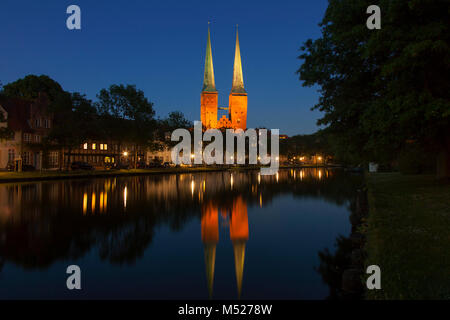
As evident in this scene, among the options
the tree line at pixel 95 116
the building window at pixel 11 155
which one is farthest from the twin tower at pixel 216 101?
the building window at pixel 11 155

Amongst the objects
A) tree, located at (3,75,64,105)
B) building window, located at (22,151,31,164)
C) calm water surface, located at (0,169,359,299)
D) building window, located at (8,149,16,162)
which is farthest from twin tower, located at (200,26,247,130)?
calm water surface, located at (0,169,359,299)

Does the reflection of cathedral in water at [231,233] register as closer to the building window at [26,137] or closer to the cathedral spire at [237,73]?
the building window at [26,137]

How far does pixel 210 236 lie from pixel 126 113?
48.6 m

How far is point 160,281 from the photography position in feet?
22.4

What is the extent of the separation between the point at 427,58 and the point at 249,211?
10393 mm

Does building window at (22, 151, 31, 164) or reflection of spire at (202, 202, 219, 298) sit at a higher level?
building window at (22, 151, 31, 164)

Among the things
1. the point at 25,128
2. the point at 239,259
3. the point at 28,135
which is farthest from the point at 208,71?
the point at 239,259

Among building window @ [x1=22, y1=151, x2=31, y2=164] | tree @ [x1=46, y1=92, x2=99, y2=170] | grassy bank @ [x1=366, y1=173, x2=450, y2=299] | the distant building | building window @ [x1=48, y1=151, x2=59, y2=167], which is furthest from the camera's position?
building window @ [x1=48, y1=151, x2=59, y2=167]

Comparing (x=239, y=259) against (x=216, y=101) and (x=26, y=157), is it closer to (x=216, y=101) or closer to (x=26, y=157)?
(x=26, y=157)

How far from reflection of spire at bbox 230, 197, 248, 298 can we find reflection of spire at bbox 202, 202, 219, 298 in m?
0.60

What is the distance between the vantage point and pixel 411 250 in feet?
23.3

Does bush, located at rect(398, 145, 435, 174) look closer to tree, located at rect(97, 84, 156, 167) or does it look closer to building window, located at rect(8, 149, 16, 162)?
tree, located at rect(97, 84, 156, 167)

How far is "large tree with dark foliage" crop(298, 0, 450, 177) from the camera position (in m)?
12.3
